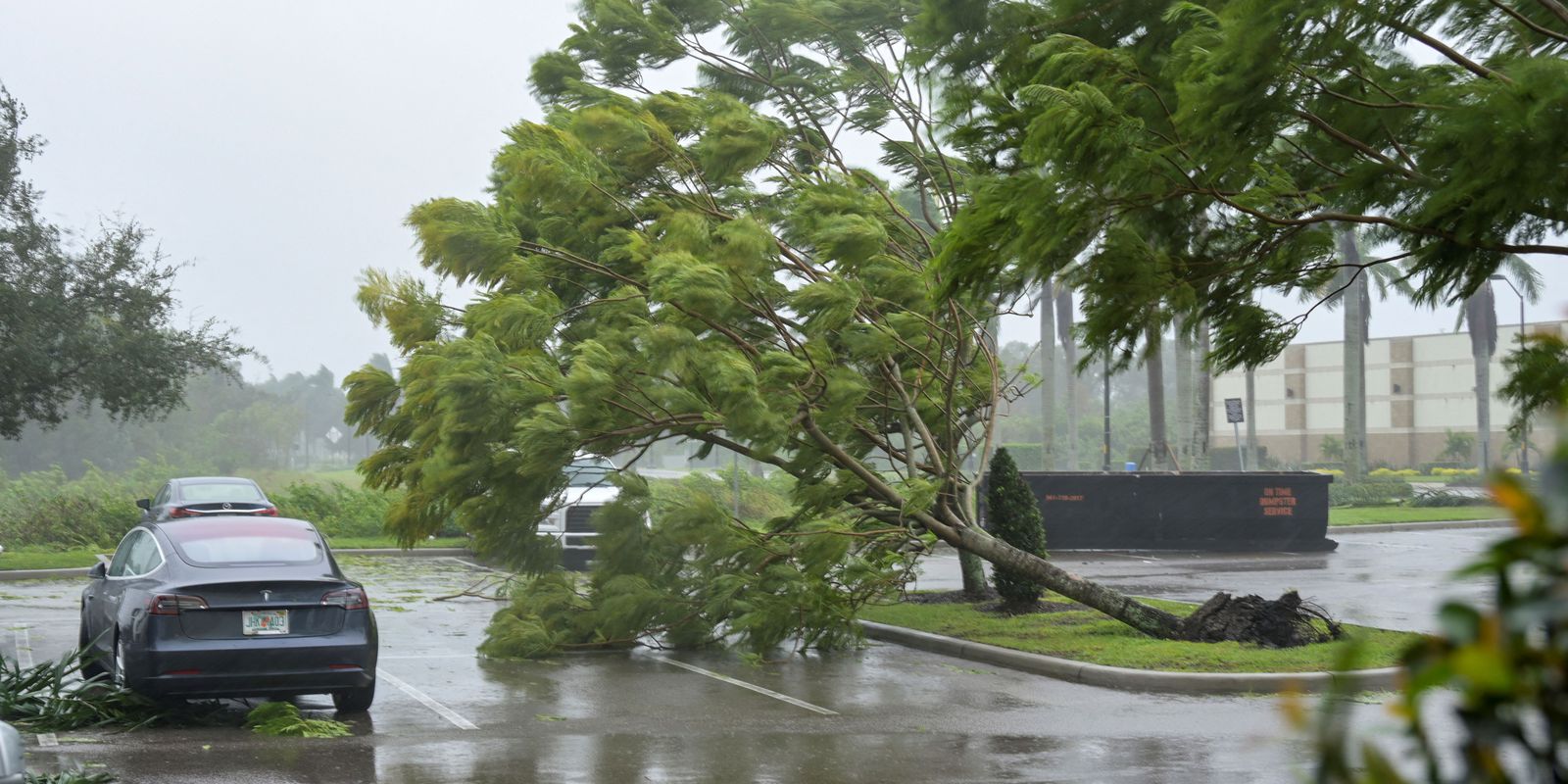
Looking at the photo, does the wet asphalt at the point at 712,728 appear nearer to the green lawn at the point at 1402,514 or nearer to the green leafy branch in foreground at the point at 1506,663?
the green leafy branch in foreground at the point at 1506,663

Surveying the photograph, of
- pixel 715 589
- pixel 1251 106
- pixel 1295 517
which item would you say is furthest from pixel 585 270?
pixel 1295 517

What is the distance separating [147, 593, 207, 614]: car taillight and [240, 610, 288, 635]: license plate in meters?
0.31

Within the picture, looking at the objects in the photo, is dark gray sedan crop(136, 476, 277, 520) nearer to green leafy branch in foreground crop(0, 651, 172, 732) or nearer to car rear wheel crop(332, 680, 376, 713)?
green leafy branch in foreground crop(0, 651, 172, 732)

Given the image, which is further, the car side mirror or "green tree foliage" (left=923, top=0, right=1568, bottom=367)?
"green tree foliage" (left=923, top=0, right=1568, bottom=367)

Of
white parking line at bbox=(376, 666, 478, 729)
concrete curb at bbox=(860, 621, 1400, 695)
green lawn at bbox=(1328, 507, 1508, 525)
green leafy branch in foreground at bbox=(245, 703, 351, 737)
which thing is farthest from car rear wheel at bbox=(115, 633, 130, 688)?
green lawn at bbox=(1328, 507, 1508, 525)

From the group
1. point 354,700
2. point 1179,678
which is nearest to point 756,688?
point 354,700

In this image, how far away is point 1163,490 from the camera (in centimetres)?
2973

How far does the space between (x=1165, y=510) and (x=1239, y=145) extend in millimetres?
22957

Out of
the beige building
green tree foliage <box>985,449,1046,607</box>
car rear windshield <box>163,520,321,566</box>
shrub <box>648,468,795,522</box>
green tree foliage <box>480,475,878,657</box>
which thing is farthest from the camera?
the beige building

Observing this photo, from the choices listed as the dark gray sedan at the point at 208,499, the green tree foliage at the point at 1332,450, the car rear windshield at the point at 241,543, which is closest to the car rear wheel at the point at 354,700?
the car rear windshield at the point at 241,543

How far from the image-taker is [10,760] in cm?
633

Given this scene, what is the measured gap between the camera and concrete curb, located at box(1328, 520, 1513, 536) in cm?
3405

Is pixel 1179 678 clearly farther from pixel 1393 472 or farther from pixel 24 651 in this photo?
pixel 1393 472

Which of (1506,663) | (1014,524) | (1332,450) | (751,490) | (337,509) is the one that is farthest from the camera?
(1332,450)
